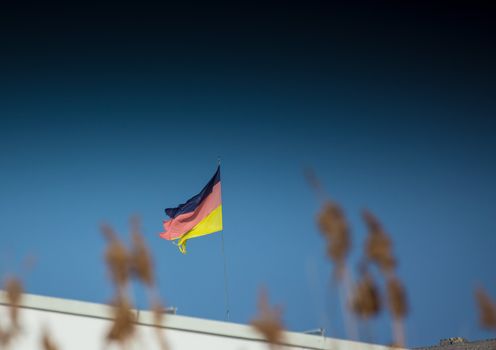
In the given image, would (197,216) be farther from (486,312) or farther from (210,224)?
(486,312)

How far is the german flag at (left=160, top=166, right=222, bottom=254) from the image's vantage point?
18812mm

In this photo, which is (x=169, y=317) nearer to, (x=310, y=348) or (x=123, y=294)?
(x=310, y=348)

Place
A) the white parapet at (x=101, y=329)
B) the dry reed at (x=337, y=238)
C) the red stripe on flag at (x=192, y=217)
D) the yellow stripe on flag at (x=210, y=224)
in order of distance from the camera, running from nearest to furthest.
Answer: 1. the dry reed at (x=337, y=238)
2. the white parapet at (x=101, y=329)
3. the yellow stripe on flag at (x=210, y=224)
4. the red stripe on flag at (x=192, y=217)

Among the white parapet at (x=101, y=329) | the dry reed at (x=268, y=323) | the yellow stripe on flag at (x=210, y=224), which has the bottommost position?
the dry reed at (x=268, y=323)

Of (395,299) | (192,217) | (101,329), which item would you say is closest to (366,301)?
(395,299)

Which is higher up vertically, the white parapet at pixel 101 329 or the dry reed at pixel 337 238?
the white parapet at pixel 101 329

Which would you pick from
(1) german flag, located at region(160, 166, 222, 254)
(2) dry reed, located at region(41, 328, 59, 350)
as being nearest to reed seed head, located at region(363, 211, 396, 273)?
(2) dry reed, located at region(41, 328, 59, 350)

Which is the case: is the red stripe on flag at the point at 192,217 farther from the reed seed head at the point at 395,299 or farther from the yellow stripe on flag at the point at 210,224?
the reed seed head at the point at 395,299

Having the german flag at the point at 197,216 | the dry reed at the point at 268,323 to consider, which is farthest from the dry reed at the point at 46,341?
the german flag at the point at 197,216

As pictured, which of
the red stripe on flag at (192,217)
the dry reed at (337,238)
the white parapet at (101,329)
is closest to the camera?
the dry reed at (337,238)

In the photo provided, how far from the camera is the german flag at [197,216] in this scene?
1881cm

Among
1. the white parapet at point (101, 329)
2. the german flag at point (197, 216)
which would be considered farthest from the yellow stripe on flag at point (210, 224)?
the white parapet at point (101, 329)

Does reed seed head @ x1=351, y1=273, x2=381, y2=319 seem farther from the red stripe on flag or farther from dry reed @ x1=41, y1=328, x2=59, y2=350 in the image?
the red stripe on flag

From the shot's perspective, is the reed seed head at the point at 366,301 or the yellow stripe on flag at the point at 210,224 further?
the yellow stripe on flag at the point at 210,224
